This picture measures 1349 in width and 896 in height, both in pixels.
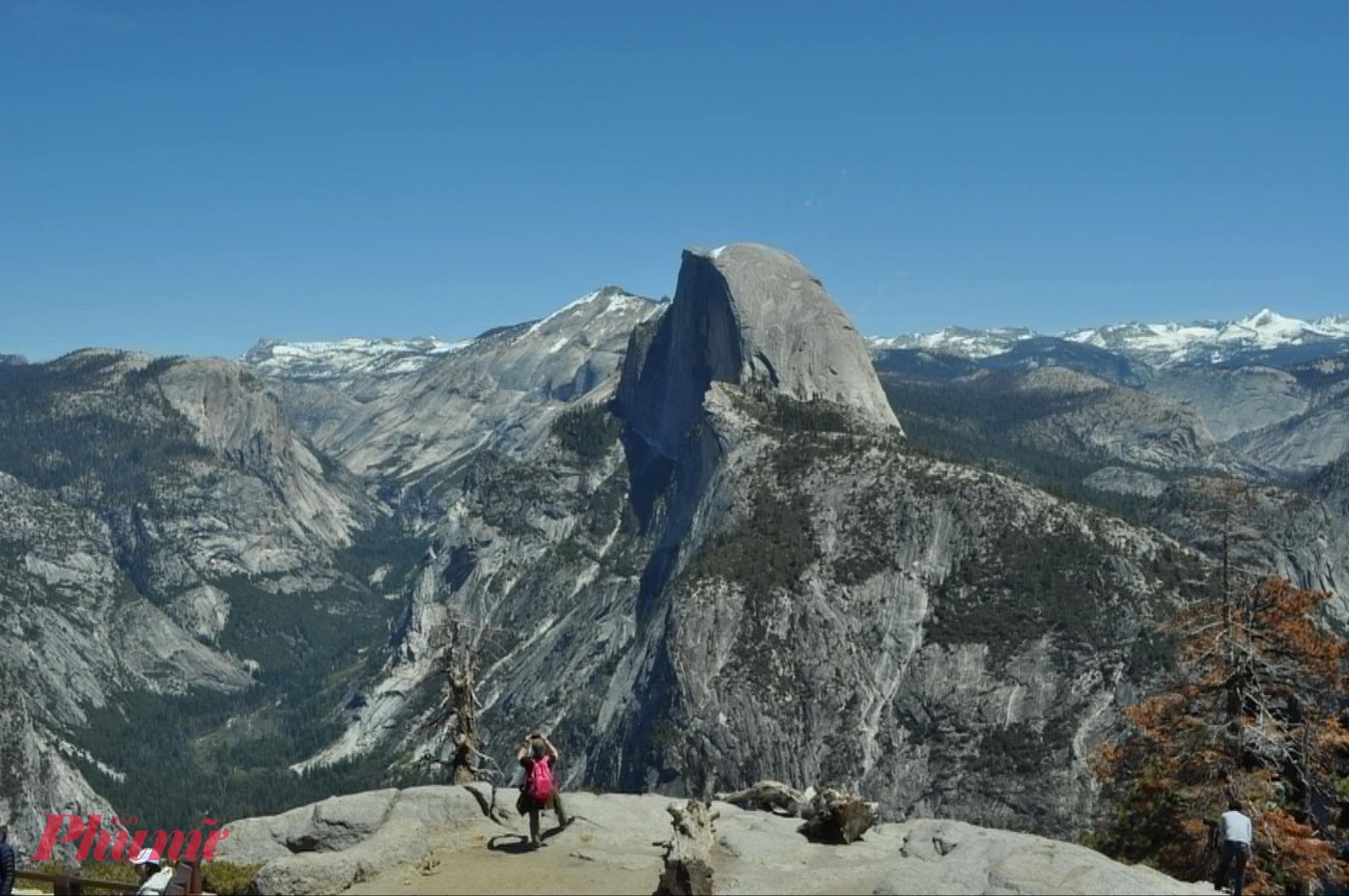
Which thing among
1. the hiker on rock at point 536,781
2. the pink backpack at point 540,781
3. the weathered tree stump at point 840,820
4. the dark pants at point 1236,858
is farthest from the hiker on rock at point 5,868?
the dark pants at point 1236,858

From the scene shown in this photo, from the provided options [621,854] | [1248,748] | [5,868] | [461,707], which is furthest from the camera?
[461,707]

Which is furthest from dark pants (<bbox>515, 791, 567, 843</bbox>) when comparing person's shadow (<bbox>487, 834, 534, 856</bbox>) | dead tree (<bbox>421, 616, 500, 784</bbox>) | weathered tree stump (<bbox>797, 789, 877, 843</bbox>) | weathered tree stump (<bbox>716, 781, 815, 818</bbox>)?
dead tree (<bbox>421, 616, 500, 784</bbox>)

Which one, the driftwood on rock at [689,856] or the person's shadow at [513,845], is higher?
the driftwood on rock at [689,856]

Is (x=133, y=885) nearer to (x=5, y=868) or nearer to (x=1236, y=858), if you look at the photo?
(x=5, y=868)

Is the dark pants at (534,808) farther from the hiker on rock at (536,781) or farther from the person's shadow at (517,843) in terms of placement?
the person's shadow at (517,843)

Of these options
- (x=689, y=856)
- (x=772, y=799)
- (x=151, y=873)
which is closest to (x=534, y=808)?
(x=689, y=856)

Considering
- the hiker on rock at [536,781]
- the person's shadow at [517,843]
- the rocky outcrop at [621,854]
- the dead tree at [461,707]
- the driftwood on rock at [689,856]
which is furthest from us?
the dead tree at [461,707]

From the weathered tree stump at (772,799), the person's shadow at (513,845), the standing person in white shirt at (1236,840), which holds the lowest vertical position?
the person's shadow at (513,845)

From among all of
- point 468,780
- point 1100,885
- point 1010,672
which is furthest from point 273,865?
point 1010,672
